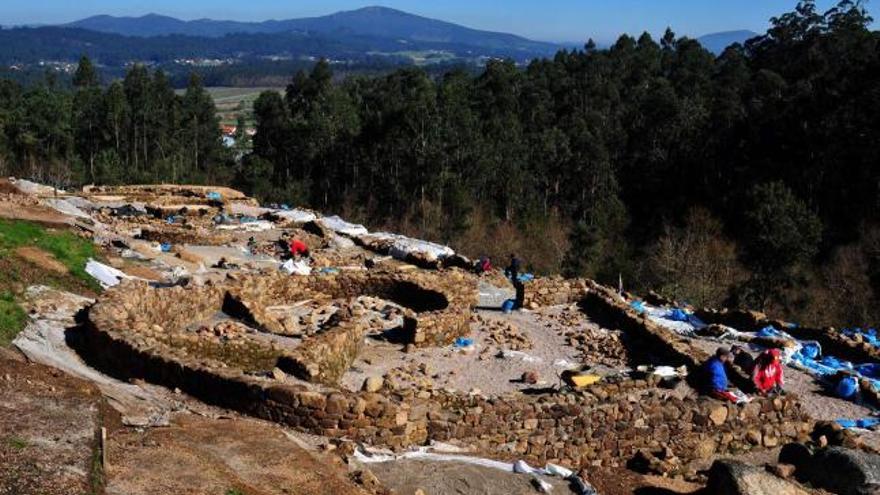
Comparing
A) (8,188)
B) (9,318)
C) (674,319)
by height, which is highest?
(9,318)

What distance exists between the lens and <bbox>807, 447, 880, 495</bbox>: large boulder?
1060 cm

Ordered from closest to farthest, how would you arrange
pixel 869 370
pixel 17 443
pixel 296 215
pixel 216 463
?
pixel 17 443
pixel 216 463
pixel 869 370
pixel 296 215

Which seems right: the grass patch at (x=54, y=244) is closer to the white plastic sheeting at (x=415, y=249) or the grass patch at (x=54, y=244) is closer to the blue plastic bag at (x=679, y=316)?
the white plastic sheeting at (x=415, y=249)

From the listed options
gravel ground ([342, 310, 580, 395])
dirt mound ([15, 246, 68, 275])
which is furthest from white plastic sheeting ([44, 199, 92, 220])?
gravel ground ([342, 310, 580, 395])

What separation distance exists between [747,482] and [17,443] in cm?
770

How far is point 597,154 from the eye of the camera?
166 feet

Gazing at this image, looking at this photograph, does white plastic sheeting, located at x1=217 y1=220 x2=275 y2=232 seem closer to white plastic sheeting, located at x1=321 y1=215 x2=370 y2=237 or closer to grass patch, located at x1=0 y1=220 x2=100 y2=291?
white plastic sheeting, located at x1=321 y1=215 x2=370 y2=237

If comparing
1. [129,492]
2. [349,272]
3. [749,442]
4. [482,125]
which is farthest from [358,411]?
[482,125]

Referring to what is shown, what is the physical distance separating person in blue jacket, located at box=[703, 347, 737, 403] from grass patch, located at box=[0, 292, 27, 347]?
403 inches

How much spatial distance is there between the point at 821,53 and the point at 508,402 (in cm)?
4864

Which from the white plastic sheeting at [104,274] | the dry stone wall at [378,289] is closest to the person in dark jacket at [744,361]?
the dry stone wall at [378,289]

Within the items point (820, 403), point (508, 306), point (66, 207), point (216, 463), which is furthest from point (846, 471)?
point (66, 207)

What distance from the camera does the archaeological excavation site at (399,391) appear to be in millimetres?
9016

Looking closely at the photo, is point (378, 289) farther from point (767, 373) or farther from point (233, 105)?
point (233, 105)
